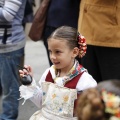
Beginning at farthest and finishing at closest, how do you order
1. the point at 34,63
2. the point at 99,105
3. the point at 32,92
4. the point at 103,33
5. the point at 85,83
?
1. the point at 34,63
2. the point at 103,33
3. the point at 32,92
4. the point at 85,83
5. the point at 99,105

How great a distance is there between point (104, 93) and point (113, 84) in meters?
0.13

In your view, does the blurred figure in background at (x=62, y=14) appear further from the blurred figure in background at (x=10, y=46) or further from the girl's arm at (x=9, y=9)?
the girl's arm at (x=9, y=9)

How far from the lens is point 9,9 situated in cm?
402

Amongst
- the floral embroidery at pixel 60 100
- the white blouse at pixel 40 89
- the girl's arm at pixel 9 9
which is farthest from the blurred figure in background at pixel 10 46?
the floral embroidery at pixel 60 100

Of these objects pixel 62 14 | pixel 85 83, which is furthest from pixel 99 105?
pixel 62 14

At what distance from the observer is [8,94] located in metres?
4.38

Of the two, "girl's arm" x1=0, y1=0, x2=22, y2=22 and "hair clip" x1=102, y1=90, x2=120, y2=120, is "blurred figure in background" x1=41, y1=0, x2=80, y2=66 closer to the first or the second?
"girl's arm" x1=0, y1=0, x2=22, y2=22

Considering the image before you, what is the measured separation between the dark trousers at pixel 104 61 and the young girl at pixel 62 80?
57cm

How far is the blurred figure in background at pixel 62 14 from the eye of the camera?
4336mm

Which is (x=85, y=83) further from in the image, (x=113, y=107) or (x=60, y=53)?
(x=113, y=107)

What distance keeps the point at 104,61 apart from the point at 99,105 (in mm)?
1849

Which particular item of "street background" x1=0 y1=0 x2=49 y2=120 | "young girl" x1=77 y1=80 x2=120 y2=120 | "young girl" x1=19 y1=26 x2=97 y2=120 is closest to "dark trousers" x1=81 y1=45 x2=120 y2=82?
"young girl" x1=19 y1=26 x2=97 y2=120

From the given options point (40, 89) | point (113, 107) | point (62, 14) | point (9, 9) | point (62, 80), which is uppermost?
point (113, 107)

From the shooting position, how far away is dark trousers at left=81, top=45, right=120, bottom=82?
3.75 metres
